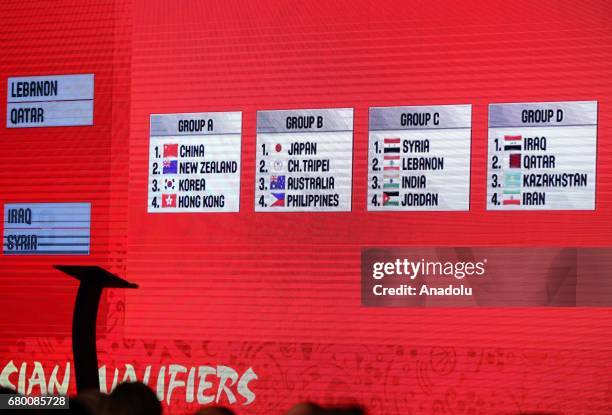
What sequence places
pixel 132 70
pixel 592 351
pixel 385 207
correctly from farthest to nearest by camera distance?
pixel 132 70 < pixel 385 207 < pixel 592 351

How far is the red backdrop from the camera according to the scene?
4.51 metres

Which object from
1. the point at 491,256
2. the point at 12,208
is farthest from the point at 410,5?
the point at 12,208

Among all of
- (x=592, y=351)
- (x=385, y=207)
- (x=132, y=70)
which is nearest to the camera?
(x=592, y=351)

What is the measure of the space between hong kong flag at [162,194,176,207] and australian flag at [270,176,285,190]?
0.51m

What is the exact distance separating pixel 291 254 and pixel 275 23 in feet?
3.67

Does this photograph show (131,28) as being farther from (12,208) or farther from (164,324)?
(164,324)

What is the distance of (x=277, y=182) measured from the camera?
486 cm

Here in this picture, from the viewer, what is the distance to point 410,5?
188 inches

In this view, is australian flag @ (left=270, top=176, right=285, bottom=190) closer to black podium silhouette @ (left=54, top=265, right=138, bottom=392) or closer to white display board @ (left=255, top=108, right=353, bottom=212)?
white display board @ (left=255, top=108, right=353, bottom=212)

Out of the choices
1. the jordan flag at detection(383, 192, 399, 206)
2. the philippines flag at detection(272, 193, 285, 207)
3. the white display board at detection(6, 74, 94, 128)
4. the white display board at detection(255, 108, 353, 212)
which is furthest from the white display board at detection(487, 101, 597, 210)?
the white display board at detection(6, 74, 94, 128)

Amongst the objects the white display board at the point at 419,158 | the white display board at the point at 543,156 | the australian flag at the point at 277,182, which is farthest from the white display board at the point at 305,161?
the white display board at the point at 543,156

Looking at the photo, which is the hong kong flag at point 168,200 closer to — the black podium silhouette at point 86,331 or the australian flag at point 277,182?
the australian flag at point 277,182

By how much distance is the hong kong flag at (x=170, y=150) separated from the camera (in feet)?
16.5

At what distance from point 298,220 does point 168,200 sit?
677mm
